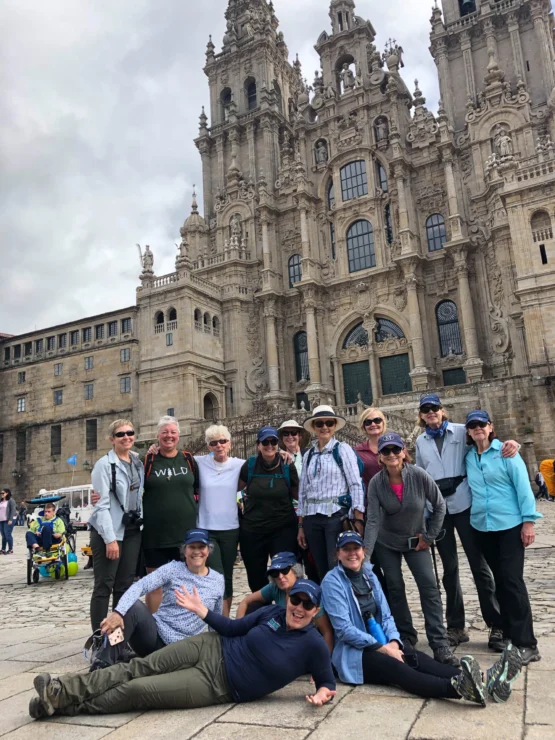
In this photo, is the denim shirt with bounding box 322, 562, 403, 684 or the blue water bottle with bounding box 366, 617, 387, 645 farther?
the blue water bottle with bounding box 366, 617, 387, 645

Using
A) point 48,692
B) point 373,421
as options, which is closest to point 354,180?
point 373,421

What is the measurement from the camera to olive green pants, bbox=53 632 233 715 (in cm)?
395

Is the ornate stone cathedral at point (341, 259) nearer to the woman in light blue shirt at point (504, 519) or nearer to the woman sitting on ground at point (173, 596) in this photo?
the woman in light blue shirt at point (504, 519)

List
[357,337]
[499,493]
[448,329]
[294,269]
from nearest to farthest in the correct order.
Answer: [499,493] → [448,329] → [357,337] → [294,269]

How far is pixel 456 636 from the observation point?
5.52 meters

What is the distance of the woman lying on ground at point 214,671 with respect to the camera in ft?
12.9

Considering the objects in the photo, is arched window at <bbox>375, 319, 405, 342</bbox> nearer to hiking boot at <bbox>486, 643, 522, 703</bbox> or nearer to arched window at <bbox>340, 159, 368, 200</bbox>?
arched window at <bbox>340, 159, 368, 200</bbox>

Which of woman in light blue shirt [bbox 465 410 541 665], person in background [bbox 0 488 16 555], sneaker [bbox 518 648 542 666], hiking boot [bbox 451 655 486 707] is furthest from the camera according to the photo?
person in background [bbox 0 488 16 555]

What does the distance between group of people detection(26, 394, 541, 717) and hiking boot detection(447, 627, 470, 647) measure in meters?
0.02

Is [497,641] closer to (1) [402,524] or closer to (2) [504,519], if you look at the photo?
(2) [504,519]

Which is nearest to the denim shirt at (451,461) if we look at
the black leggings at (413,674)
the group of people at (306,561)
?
the group of people at (306,561)

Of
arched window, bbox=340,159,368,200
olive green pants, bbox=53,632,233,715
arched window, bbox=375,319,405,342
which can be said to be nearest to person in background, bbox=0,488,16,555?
olive green pants, bbox=53,632,233,715

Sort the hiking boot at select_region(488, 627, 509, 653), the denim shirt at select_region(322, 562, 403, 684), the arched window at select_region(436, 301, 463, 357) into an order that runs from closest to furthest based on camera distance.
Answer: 1. the denim shirt at select_region(322, 562, 403, 684)
2. the hiking boot at select_region(488, 627, 509, 653)
3. the arched window at select_region(436, 301, 463, 357)

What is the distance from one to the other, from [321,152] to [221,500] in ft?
118
